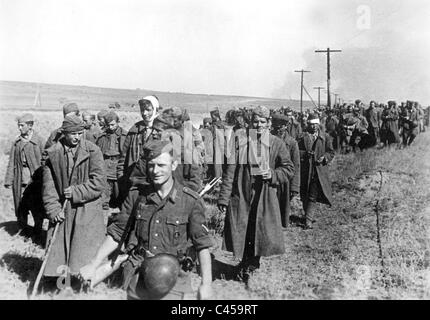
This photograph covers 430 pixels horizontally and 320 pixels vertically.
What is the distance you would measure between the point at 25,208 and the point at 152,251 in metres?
5.33

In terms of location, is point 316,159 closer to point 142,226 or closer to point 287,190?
point 287,190

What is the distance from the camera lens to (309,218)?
9.02 meters

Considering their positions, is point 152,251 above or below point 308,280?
above

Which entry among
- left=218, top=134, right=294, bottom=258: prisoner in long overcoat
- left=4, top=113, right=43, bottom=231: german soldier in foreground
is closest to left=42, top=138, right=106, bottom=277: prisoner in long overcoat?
left=218, top=134, right=294, bottom=258: prisoner in long overcoat

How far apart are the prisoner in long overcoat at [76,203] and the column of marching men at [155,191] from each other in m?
0.01

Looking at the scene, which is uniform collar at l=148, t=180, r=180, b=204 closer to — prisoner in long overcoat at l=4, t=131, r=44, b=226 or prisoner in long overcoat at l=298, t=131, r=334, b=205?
prisoner in long overcoat at l=4, t=131, r=44, b=226

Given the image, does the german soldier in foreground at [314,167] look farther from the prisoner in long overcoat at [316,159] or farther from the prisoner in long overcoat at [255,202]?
the prisoner in long overcoat at [255,202]

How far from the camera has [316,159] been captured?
9195 millimetres

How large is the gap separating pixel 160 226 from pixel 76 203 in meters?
2.01

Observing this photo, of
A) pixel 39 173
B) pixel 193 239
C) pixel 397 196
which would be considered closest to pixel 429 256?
pixel 397 196

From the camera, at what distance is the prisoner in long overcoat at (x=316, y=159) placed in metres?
9.20

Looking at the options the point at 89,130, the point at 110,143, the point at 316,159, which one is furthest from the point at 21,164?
the point at 316,159

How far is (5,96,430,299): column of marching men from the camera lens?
3.37 m
